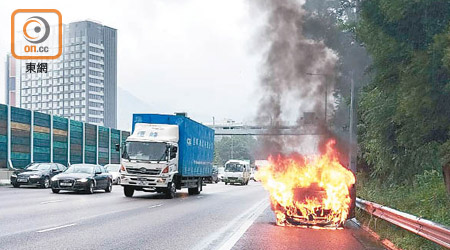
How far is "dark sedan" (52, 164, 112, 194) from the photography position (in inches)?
966

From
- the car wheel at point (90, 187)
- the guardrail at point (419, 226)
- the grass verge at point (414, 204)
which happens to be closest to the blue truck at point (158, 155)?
the car wheel at point (90, 187)

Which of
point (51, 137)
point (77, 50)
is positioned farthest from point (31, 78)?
point (51, 137)

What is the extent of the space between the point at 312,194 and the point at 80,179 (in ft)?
48.1

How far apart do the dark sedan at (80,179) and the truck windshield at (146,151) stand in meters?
3.28

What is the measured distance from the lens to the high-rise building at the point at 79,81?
163 metres

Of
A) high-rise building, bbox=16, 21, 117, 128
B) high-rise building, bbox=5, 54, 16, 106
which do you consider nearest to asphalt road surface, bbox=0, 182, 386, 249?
high-rise building, bbox=16, 21, 117, 128

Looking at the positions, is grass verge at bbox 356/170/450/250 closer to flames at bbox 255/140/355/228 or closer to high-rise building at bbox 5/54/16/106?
flames at bbox 255/140/355/228

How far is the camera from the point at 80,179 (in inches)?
972

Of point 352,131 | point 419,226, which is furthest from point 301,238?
point 352,131

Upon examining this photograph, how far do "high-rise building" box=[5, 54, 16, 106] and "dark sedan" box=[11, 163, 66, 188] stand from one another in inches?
6118

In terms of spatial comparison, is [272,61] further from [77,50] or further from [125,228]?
[77,50]

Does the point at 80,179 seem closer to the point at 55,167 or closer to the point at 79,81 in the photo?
the point at 55,167

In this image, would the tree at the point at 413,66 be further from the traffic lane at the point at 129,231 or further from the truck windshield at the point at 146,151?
the truck windshield at the point at 146,151

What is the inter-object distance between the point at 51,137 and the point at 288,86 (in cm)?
2614
